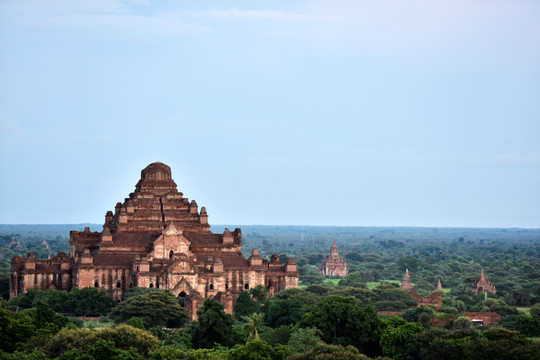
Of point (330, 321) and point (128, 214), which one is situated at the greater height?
point (128, 214)

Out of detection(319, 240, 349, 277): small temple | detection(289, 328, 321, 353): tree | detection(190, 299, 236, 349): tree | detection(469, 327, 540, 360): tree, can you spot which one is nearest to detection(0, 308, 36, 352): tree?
detection(190, 299, 236, 349): tree

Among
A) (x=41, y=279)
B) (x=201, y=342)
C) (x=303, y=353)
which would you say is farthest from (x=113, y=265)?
(x=303, y=353)

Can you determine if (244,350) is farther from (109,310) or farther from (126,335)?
(109,310)

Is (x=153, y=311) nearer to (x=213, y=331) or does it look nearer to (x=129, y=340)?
(x=213, y=331)

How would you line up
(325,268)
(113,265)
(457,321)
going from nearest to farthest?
1. (457,321)
2. (113,265)
3. (325,268)

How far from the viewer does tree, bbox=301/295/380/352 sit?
7000 centimetres

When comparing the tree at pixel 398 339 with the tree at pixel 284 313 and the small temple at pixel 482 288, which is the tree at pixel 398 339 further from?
the small temple at pixel 482 288

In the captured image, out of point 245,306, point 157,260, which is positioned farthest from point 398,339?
point 157,260

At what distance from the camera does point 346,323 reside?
232ft

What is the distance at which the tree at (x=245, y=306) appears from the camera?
8900cm

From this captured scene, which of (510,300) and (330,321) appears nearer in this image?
(330,321)

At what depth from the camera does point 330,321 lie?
2815 inches

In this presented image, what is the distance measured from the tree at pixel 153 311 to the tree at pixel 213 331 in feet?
30.0

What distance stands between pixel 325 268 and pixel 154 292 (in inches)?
3481
